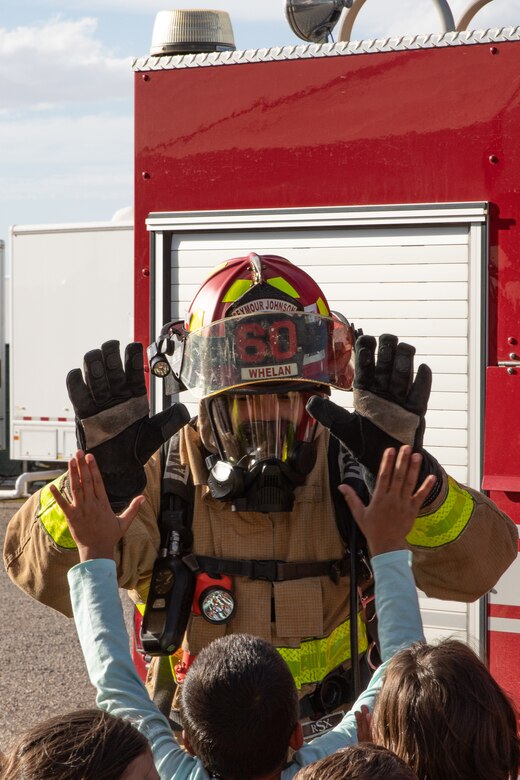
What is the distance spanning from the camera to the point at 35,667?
233 inches

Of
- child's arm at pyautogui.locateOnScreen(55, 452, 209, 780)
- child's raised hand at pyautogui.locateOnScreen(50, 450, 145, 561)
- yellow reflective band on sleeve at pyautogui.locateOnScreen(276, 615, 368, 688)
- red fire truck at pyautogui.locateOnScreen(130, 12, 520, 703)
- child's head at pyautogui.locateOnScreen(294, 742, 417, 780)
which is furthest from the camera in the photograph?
red fire truck at pyautogui.locateOnScreen(130, 12, 520, 703)

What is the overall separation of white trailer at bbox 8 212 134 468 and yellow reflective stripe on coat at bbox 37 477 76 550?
737 centimetres

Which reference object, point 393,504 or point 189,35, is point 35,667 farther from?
point 393,504

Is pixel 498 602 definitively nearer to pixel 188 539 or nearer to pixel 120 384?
pixel 188 539

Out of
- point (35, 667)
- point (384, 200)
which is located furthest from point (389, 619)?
point (35, 667)

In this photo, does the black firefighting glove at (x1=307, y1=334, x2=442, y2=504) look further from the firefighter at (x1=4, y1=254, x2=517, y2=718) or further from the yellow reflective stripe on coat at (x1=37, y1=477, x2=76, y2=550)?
the yellow reflective stripe on coat at (x1=37, y1=477, x2=76, y2=550)

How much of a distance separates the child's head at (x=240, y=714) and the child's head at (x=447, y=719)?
0.53 feet

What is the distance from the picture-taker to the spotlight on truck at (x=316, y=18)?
429 centimetres

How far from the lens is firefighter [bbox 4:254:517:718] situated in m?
2.41

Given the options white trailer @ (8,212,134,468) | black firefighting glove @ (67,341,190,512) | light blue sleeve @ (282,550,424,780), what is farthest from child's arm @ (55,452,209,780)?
white trailer @ (8,212,134,468)

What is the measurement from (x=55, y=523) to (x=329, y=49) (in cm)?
226

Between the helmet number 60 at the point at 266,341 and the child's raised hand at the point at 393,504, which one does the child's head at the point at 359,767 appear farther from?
the helmet number 60 at the point at 266,341

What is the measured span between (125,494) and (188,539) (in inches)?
9.0

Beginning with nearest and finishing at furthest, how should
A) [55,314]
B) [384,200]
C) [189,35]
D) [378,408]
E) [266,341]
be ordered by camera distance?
[378,408] < [266,341] < [384,200] < [189,35] < [55,314]
